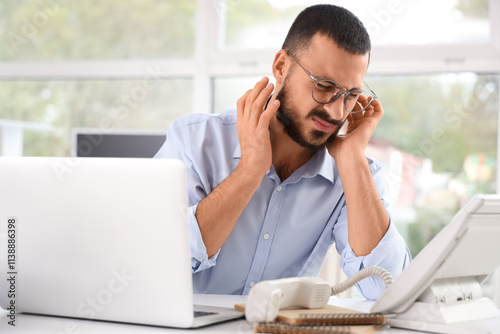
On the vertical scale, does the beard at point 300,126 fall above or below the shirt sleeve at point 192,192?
above

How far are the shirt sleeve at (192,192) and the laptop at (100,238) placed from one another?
327mm

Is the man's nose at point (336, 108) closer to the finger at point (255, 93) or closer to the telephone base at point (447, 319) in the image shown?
the finger at point (255, 93)

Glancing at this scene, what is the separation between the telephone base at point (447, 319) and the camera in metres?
1.07

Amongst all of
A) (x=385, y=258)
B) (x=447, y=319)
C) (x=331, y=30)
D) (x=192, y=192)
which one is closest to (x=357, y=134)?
(x=331, y=30)

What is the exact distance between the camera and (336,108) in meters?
1.65

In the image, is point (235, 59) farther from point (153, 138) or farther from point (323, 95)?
point (323, 95)

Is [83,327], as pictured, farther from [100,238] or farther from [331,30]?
[331,30]

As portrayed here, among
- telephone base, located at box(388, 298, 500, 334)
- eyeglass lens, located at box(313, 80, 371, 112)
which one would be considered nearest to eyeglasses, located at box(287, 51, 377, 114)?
eyeglass lens, located at box(313, 80, 371, 112)

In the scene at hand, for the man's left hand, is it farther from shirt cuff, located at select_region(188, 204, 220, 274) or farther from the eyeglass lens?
shirt cuff, located at select_region(188, 204, 220, 274)

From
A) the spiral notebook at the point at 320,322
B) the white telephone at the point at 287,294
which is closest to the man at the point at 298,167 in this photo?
the white telephone at the point at 287,294

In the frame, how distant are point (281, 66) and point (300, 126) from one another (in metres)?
0.24

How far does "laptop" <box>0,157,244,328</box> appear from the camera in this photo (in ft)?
3.32

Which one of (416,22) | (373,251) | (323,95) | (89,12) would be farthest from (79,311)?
(89,12)

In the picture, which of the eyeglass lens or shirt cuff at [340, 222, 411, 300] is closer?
shirt cuff at [340, 222, 411, 300]
